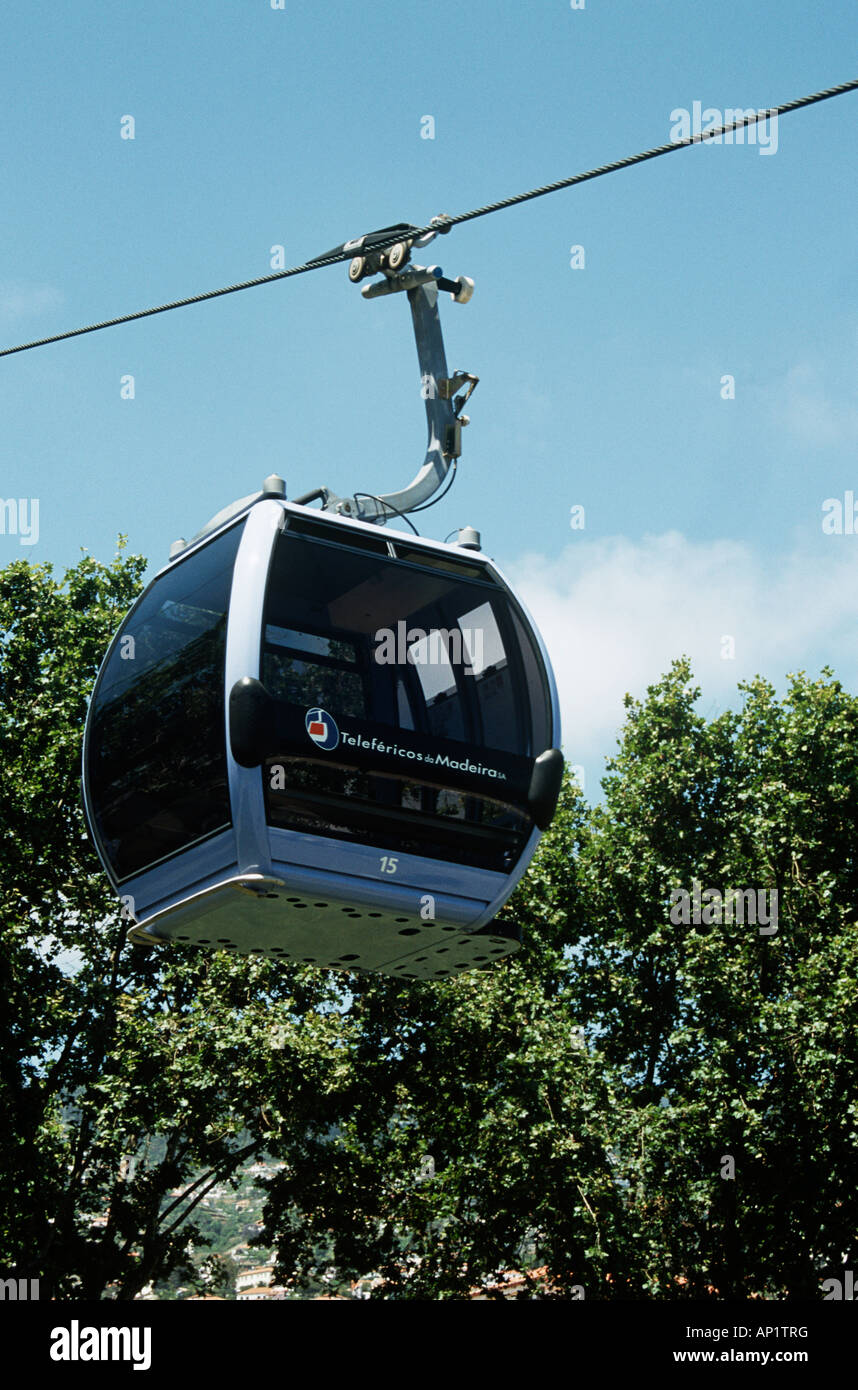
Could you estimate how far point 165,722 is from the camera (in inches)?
310

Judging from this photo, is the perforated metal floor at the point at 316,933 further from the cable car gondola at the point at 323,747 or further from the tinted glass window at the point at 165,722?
the tinted glass window at the point at 165,722

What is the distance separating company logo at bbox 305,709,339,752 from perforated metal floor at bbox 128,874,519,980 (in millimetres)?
751

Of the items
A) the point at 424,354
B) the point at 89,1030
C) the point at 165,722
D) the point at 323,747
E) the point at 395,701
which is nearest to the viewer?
the point at 323,747

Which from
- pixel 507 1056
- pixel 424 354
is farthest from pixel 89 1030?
pixel 424 354

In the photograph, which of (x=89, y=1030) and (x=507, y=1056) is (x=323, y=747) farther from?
(x=89, y=1030)

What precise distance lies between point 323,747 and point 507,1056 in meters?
15.5

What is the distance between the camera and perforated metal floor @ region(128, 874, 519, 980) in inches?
290

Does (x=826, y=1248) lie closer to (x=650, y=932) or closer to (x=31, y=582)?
(x=650, y=932)

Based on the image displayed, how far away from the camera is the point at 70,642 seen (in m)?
25.5

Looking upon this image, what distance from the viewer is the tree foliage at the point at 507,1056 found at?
21328 millimetres

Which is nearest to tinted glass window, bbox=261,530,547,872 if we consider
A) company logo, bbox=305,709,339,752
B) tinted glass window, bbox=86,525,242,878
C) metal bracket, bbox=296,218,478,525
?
company logo, bbox=305,709,339,752

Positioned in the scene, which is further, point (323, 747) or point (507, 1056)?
point (507, 1056)

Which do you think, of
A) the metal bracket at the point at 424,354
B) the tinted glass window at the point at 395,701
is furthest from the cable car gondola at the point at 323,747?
the metal bracket at the point at 424,354

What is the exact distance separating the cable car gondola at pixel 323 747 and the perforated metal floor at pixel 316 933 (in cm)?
2
